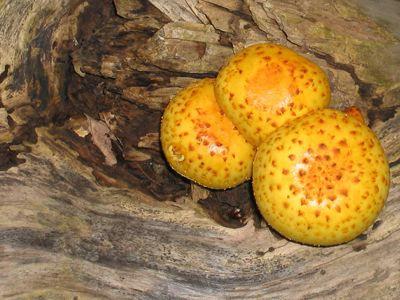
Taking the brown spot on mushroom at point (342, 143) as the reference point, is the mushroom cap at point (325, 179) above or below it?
below

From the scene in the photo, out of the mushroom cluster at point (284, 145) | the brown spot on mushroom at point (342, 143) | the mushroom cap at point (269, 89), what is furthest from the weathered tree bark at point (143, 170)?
the brown spot on mushroom at point (342, 143)

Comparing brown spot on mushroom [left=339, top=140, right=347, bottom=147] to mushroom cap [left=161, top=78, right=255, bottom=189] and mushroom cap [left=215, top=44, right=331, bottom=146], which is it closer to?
mushroom cap [left=215, top=44, right=331, bottom=146]

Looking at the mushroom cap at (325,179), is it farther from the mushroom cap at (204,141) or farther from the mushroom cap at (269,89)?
the mushroom cap at (204,141)

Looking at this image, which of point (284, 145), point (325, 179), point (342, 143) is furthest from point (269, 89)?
point (325, 179)

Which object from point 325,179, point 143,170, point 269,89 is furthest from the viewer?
point 143,170

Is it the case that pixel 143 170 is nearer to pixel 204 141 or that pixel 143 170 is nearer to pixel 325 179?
pixel 204 141

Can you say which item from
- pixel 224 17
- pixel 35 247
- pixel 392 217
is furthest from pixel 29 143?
pixel 392 217
